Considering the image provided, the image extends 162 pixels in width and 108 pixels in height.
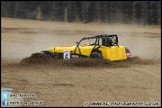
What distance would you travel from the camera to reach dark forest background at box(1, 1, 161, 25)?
867 inches

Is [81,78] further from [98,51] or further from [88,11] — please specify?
[88,11]

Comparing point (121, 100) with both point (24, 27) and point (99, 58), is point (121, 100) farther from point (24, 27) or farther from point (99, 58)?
point (24, 27)

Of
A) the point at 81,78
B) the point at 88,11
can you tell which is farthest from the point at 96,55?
the point at 88,11

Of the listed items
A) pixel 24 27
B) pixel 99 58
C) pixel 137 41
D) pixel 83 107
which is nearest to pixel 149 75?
pixel 99 58

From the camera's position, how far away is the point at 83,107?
6.27 metres

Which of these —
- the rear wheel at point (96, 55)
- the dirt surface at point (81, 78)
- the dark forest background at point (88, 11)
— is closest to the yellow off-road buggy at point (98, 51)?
the rear wheel at point (96, 55)

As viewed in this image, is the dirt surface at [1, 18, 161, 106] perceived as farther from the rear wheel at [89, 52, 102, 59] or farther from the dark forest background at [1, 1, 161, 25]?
the dark forest background at [1, 1, 161, 25]

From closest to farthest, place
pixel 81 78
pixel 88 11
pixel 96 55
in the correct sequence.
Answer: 1. pixel 81 78
2. pixel 96 55
3. pixel 88 11

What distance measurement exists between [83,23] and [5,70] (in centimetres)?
1311

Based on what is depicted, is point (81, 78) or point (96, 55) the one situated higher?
point (96, 55)

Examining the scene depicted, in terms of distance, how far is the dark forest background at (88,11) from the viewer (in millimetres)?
22031

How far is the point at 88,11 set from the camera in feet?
73.3

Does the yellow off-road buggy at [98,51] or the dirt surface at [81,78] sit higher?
the yellow off-road buggy at [98,51]

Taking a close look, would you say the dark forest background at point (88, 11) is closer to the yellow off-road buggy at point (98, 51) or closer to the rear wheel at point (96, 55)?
the yellow off-road buggy at point (98, 51)
